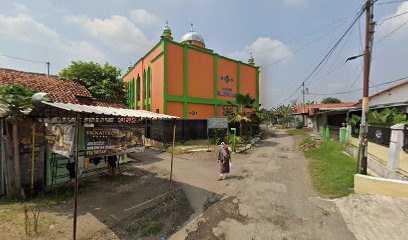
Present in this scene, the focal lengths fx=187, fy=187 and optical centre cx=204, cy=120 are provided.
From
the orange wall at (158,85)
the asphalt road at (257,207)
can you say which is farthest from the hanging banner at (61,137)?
the orange wall at (158,85)

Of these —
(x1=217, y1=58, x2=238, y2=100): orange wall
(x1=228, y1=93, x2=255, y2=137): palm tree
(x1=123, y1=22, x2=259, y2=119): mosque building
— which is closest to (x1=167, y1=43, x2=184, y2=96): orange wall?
(x1=123, y1=22, x2=259, y2=119): mosque building

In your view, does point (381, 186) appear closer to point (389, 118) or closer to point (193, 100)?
point (389, 118)

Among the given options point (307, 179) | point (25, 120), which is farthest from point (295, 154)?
point (25, 120)

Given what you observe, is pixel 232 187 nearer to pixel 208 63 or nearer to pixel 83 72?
pixel 208 63

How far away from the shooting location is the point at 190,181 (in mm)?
8719

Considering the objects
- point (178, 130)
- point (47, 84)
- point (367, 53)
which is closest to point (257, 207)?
point (367, 53)

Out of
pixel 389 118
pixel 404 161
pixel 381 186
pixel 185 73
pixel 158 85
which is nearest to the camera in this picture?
pixel 381 186

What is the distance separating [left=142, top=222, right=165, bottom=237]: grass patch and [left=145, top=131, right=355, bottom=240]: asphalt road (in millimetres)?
527

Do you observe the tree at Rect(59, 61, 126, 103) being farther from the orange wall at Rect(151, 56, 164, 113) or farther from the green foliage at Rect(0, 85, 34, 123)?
the green foliage at Rect(0, 85, 34, 123)

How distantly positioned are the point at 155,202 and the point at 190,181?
248cm

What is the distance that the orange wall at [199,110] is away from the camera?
65.8 ft

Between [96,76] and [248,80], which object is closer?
[96,76]

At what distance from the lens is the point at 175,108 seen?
18875 mm

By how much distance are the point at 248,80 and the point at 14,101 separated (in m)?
24.5
